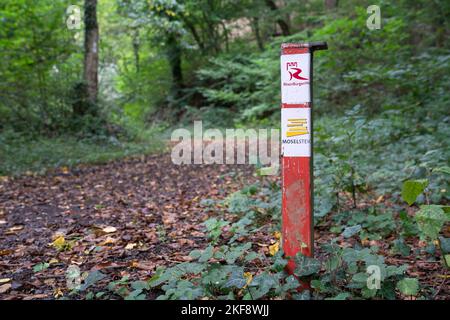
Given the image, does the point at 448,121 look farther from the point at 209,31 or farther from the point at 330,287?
the point at 209,31

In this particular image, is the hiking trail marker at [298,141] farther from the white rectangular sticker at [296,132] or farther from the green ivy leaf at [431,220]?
the green ivy leaf at [431,220]

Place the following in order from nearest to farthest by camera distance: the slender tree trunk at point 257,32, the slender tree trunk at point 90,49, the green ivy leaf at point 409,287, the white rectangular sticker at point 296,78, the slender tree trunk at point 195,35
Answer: the green ivy leaf at point 409,287
the white rectangular sticker at point 296,78
the slender tree trunk at point 90,49
the slender tree trunk at point 257,32
the slender tree trunk at point 195,35

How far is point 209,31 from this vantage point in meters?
21.1

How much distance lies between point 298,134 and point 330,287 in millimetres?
952

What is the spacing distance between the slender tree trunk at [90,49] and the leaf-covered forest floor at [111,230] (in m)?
4.73

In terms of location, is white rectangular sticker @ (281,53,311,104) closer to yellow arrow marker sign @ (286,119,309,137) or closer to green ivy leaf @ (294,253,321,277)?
yellow arrow marker sign @ (286,119,309,137)

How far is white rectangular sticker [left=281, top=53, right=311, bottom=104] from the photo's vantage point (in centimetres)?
242

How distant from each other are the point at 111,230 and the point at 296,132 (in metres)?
2.51

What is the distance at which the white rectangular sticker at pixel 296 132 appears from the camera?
7.97 ft

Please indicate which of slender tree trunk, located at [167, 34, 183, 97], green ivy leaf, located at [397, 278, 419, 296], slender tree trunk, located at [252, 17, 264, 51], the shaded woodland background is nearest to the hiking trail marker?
the shaded woodland background

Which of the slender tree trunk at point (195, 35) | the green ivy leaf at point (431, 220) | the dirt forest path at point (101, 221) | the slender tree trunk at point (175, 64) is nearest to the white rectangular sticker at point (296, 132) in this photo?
the green ivy leaf at point (431, 220)

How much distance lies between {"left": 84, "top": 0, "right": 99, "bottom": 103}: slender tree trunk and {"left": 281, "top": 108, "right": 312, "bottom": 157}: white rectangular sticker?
10267mm

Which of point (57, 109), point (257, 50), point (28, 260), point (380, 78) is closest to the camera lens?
point (28, 260)
